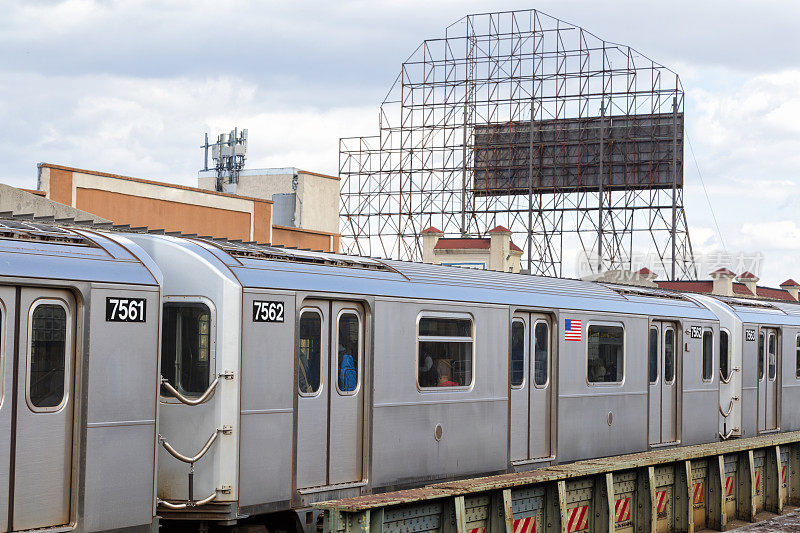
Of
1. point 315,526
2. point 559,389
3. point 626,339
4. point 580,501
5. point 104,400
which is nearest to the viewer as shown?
point 104,400

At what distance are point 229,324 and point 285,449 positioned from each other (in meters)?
1.32

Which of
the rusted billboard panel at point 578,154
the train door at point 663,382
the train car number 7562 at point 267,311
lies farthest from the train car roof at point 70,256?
the rusted billboard panel at point 578,154

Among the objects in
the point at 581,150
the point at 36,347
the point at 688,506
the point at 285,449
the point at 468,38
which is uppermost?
the point at 468,38

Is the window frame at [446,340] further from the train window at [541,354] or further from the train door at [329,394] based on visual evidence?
the train window at [541,354]

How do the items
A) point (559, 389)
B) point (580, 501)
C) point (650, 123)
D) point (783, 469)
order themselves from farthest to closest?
point (650, 123)
point (783, 469)
point (559, 389)
point (580, 501)

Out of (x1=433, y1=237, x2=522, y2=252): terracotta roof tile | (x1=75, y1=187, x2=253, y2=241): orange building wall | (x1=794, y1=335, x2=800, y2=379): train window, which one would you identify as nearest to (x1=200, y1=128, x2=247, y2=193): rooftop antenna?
(x1=433, y1=237, x2=522, y2=252): terracotta roof tile

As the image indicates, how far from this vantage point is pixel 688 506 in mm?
14648

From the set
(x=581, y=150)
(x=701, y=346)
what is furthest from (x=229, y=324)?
(x=581, y=150)

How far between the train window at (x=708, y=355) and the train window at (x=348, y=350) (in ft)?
29.8

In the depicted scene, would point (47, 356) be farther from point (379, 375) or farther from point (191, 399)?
point (379, 375)

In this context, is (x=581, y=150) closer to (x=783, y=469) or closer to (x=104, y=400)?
(x=783, y=469)

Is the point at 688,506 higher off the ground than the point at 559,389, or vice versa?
the point at 559,389

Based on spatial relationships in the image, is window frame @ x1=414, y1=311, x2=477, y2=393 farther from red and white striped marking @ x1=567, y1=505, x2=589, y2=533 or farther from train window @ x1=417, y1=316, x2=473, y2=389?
red and white striped marking @ x1=567, y1=505, x2=589, y2=533

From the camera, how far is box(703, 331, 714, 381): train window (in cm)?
1802
